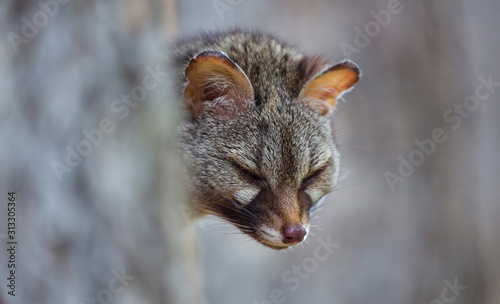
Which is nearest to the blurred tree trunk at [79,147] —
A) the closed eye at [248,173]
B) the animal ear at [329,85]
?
the closed eye at [248,173]

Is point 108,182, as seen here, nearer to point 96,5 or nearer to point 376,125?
point 96,5

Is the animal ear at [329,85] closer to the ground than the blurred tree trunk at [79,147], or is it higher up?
higher up

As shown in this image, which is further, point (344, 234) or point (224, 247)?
point (344, 234)

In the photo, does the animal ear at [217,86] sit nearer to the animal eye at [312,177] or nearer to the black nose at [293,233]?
the animal eye at [312,177]

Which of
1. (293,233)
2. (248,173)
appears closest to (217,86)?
(248,173)

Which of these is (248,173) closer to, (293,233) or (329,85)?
(293,233)

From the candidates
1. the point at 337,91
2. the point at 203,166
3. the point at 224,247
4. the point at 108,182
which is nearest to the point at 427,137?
the point at 224,247
